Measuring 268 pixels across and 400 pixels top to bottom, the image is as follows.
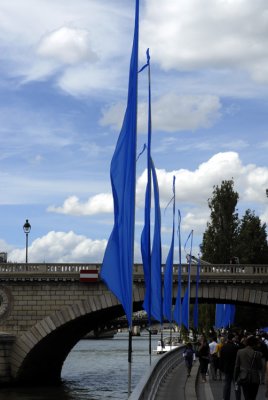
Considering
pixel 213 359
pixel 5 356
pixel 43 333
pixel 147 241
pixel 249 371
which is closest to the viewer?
pixel 249 371

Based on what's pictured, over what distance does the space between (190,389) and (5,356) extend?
89.2ft

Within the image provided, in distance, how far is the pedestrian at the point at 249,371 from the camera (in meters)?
18.9

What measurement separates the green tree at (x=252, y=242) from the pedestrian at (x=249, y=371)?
64406mm

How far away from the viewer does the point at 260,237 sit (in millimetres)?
86250

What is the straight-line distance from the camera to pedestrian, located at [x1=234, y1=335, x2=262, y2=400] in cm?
1894

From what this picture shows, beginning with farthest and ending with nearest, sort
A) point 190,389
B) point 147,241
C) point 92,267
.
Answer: point 92,267 → point 190,389 → point 147,241

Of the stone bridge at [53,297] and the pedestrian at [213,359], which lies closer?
the pedestrian at [213,359]

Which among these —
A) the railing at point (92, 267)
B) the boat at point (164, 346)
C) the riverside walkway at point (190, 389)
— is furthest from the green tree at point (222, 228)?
the riverside walkway at point (190, 389)

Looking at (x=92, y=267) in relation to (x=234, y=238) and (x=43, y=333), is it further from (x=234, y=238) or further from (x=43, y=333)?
(x=234, y=238)

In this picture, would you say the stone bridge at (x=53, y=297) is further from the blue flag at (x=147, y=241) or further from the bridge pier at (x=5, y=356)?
the blue flag at (x=147, y=241)

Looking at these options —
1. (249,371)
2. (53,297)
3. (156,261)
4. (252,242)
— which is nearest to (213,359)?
(156,261)

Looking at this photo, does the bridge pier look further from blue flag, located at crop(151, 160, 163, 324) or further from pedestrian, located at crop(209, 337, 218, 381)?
blue flag, located at crop(151, 160, 163, 324)

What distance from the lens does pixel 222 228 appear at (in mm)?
88375

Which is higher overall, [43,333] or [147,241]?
[147,241]
